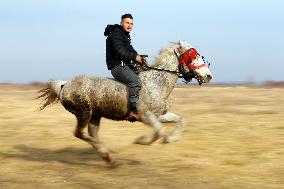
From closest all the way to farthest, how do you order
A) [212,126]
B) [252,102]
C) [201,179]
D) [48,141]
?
[201,179], [48,141], [212,126], [252,102]

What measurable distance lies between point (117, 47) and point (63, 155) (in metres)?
3.40

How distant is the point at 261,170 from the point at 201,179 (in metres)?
1.37

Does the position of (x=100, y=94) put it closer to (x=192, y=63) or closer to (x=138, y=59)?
(x=138, y=59)

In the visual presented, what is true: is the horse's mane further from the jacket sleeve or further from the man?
the jacket sleeve

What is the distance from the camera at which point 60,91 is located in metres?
10.2

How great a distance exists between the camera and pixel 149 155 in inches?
442

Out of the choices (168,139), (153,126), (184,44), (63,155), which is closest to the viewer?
(153,126)

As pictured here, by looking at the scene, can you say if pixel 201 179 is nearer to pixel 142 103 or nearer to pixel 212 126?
pixel 142 103

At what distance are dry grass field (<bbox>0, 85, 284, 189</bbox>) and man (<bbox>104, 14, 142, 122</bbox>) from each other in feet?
4.43

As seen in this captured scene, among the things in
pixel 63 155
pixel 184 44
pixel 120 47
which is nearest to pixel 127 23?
pixel 120 47

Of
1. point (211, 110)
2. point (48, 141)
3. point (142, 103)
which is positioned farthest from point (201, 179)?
point (211, 110)

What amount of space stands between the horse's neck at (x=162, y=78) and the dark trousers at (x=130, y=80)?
23 centimetres

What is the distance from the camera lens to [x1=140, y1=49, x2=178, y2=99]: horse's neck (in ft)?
32.0

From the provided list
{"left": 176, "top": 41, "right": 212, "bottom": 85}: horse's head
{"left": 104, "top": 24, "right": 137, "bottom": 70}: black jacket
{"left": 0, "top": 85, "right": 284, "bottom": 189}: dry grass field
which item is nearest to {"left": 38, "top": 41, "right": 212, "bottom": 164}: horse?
{"left": 176, "top": 41, "right": 212, "bottom": 85}: horse's head
